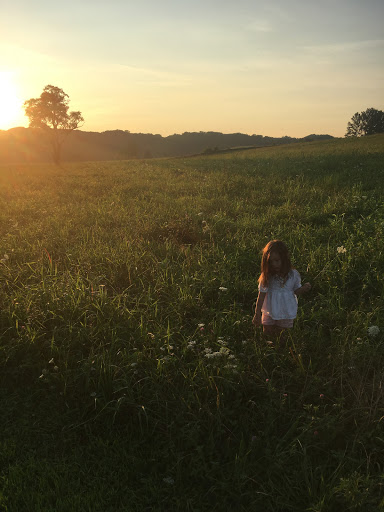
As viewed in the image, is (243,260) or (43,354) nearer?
(43,354)

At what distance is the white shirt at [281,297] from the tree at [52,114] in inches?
1572

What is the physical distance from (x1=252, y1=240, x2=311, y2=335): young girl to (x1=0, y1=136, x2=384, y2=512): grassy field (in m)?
0.24

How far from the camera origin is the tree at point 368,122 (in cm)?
7700

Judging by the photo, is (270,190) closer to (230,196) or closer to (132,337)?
(230,196)

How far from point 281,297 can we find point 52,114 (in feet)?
148

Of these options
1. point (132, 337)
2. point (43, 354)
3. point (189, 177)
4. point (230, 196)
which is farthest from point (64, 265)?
point (189, 177)

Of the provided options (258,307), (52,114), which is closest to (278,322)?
(258,307)

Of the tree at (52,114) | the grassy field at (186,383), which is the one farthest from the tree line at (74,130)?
the grassy field at (186,383)

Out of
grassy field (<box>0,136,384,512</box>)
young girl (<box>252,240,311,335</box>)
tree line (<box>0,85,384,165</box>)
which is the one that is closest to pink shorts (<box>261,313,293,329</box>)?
young girl (<box>252,240,311,335</box>)

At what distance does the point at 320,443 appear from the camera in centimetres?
265

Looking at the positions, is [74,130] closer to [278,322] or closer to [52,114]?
[52,114]

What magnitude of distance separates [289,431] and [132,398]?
1.41m

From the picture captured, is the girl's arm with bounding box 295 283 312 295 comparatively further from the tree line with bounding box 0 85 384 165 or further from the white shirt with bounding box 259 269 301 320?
the tree line with bounding box 0 85 384 165

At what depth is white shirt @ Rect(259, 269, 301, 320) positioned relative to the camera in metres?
3.74
